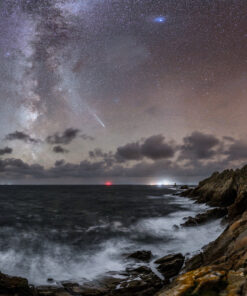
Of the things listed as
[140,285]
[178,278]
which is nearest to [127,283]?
[140,285]

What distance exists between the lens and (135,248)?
16.1 m

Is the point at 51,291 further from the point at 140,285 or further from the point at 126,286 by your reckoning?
the point at 140,285

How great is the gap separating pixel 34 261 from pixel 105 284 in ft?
23.2

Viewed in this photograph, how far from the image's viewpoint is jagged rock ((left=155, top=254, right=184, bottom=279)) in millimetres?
10586

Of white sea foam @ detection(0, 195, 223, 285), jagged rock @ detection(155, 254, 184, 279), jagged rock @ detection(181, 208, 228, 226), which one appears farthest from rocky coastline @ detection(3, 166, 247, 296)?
jagged rock @ detection(181, 208, 228, 226)

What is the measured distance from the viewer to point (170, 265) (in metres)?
11.3

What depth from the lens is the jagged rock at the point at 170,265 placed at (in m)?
10.6

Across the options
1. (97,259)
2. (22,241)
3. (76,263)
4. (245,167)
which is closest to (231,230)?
(97,259)

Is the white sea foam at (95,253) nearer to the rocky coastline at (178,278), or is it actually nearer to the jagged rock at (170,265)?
the rocky coastline at (178,278)

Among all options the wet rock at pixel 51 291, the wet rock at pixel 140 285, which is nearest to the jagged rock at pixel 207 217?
the wet rock at pixel 140 285

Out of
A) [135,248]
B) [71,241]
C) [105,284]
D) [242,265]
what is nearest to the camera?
[242,265]

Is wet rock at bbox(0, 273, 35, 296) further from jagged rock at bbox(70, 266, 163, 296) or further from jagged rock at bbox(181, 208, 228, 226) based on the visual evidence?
jagged rock at bbox(181, 208, 228, 226)

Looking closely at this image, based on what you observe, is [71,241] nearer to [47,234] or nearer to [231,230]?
[47,234]

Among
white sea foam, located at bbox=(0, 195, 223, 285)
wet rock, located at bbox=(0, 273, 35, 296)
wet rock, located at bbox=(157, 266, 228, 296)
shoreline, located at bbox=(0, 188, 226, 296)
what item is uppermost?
wet rock, located at bbox=(157, 266, 228, 296)
